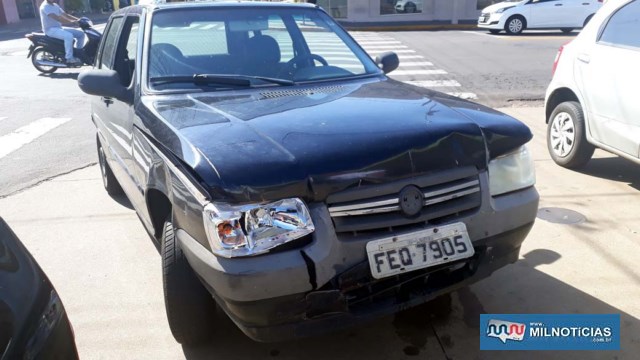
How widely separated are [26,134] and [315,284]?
23.3 feet

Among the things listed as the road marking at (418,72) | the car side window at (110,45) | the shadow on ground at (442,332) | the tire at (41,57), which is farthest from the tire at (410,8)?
the shadow on ground at (442,332)

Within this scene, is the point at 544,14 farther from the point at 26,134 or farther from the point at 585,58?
the point at 26,134

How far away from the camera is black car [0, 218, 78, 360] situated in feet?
5.23

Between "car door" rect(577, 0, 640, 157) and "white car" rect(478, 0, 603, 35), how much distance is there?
50.4ft

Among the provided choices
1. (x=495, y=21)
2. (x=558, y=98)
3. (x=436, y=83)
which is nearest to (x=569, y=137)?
(x=558, y=98)

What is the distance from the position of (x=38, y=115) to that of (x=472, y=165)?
850 cm

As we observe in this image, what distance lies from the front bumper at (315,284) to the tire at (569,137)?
3286 millimetres

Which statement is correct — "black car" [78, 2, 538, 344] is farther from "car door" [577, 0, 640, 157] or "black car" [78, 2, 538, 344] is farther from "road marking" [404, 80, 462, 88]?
"road marking" [404, 80, 462, 88]

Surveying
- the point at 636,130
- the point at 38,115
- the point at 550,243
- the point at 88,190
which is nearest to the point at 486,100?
the point at 636,130

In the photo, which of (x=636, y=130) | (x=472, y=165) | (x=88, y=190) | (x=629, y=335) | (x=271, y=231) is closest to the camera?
(x=271, y=231)

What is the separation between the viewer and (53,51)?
12820 millimetres

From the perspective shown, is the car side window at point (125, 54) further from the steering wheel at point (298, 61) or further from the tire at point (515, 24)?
the tire at point (515, 24)

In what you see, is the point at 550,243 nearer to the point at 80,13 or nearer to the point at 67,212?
the point at 67,212

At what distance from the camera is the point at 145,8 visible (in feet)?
12.9
